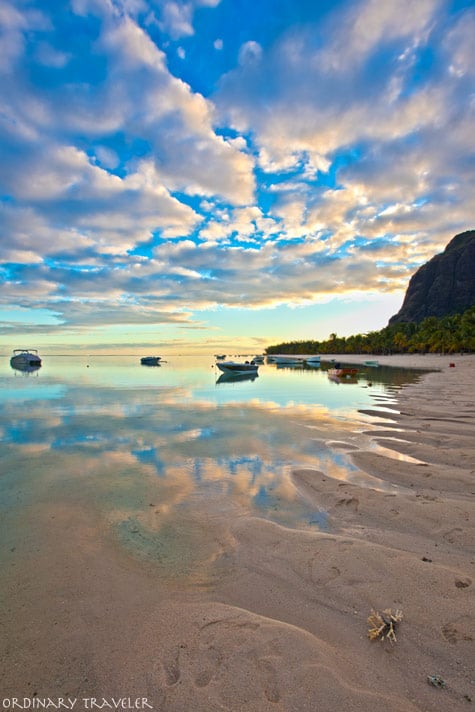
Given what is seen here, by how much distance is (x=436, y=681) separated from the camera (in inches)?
139

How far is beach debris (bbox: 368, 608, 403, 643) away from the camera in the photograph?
4074mm

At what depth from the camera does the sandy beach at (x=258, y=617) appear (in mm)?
3525

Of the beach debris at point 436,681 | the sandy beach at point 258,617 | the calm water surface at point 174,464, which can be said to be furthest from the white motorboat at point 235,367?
the beach debris at point 436,681

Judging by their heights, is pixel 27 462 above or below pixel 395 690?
below

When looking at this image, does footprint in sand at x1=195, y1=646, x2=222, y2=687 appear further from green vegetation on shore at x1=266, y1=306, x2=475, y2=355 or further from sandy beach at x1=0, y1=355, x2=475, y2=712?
green vegetation on shore at x1=266, y1=306, x2=475, y2=355

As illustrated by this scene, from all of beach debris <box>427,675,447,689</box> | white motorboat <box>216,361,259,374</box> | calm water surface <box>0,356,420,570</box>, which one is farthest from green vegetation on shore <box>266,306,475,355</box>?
beach debris <box>427,675,447,689</box>

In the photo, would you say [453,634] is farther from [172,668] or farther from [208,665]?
[172,668]

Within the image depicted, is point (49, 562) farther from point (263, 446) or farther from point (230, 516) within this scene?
point (263, 446)

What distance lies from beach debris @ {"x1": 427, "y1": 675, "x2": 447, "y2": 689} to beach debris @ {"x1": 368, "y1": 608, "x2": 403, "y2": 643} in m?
0.48

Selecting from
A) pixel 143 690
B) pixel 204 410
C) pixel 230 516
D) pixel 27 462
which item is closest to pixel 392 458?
pixel 230 516

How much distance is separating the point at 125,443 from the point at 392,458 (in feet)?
34.7

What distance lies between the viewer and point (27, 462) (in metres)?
12.4

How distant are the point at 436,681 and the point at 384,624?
73cm

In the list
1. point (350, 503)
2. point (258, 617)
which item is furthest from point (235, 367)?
point (258, 617)
